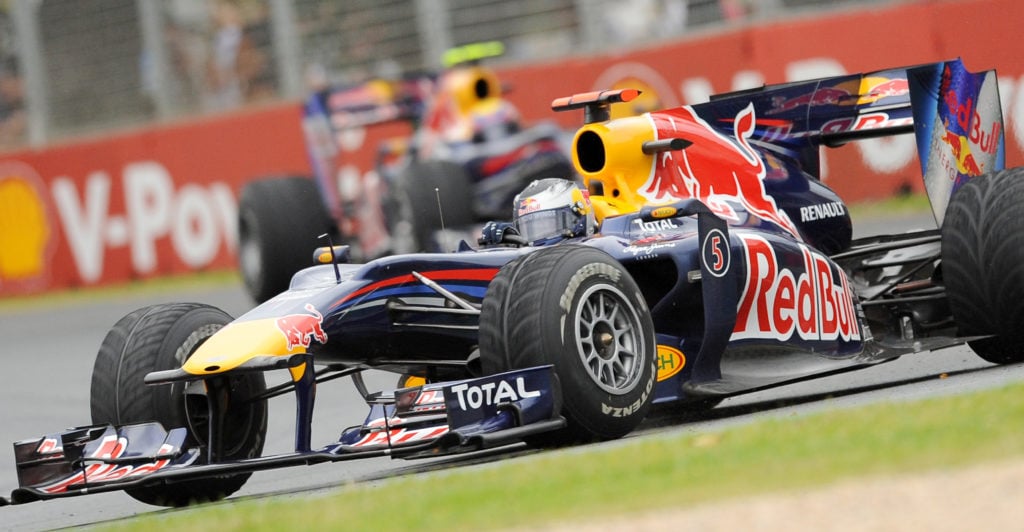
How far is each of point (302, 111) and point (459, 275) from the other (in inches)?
478

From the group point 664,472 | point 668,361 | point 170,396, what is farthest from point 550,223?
point 664,472

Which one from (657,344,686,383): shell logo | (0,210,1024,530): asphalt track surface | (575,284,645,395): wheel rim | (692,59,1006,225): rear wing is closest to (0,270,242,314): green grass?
(0,210,1024,530): asphalt track surface

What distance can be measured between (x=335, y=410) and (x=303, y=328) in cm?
334

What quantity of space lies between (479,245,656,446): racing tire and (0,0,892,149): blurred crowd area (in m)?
10.6

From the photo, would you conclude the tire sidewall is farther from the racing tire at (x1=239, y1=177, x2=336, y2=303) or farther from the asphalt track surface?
the racing tire at (x1=239, y1=177, x2=336, y2=303)

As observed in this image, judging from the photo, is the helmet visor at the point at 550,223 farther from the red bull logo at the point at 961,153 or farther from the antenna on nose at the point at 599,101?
the red bull logo at the point at 961,153

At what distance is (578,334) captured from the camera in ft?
24.0

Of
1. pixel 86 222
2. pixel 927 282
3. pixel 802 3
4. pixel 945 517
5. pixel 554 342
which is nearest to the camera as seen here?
pixel 945 517

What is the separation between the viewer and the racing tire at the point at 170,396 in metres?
7.74

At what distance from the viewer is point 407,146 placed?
744 inches

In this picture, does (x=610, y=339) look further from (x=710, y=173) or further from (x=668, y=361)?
(x=710, y=173)

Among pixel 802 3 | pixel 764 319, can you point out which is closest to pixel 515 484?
pixel 764 319

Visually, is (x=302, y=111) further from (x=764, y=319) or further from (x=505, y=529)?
(x=505, y=529)

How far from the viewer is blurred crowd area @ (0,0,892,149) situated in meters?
19.2
